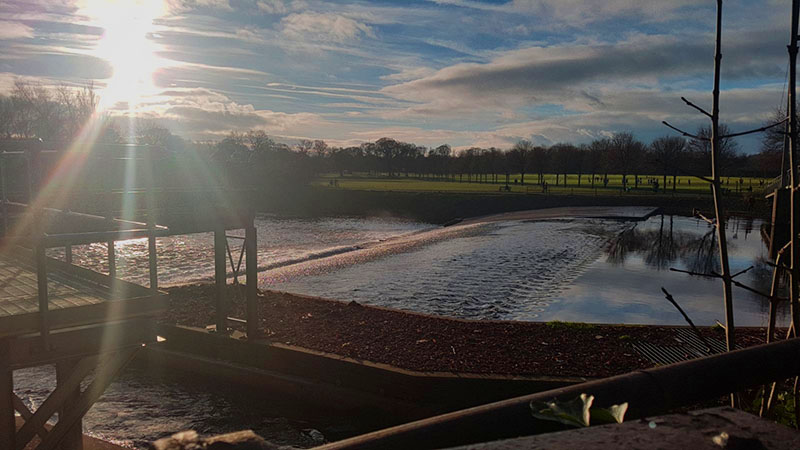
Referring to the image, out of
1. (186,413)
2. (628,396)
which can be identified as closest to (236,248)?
(186,413)

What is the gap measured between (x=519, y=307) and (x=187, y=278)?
42.7 ft

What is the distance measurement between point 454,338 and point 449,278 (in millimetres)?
11032

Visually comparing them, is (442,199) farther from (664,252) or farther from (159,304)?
(159,304)

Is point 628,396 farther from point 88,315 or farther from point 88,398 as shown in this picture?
point 88,398

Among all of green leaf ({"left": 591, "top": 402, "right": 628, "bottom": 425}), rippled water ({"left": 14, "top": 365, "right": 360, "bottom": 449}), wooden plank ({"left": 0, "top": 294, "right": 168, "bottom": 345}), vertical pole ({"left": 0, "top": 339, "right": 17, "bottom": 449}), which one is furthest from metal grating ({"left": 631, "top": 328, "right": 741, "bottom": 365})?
green leaf ({"left": 591, "top": 402, "right": 628, "bottom": 425})

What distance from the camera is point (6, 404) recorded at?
5.52 m

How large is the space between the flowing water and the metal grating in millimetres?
3946

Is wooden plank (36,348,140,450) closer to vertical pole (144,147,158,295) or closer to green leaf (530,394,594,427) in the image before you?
vertical pole (144,147,158,295)

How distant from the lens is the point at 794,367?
1872 millimetres

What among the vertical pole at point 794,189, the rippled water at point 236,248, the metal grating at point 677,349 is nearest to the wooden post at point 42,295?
the vertical pole at point 794,189

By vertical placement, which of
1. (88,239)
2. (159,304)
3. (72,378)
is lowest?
(72,378)

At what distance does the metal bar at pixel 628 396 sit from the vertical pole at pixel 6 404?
517 cm

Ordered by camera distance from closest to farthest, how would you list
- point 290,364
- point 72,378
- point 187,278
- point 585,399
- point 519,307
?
1. point 585,399
2. point 72,378
3. point 290,364
4. point 519,307
5. point 187,278

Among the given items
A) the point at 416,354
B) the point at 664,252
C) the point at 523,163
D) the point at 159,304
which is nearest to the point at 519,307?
the point at 416,354
